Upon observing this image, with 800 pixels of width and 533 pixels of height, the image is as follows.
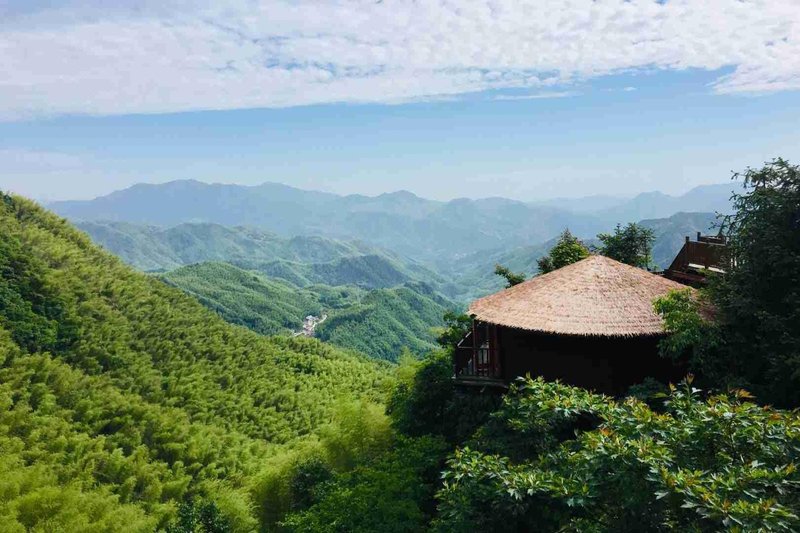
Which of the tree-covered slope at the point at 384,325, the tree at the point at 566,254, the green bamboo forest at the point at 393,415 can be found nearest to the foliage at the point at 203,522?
the green bamboo forest at the point at 393,415

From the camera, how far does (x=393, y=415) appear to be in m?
18.9

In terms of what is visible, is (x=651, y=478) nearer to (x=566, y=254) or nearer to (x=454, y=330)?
(x=454, y=330)

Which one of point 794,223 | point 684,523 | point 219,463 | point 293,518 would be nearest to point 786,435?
point 684,523

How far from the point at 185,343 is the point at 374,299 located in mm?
108500

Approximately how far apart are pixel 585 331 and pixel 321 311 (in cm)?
15720

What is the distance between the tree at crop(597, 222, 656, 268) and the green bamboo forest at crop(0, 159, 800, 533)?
0.34 ft

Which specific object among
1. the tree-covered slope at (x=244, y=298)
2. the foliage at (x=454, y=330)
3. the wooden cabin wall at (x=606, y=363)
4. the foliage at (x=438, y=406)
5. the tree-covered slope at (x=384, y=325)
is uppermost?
the wooden cabin wall at (x=606, y=363)

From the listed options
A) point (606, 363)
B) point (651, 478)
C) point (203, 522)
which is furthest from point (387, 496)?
point (651, 478)

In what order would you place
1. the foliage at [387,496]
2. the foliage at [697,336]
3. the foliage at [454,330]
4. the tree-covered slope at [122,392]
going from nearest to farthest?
the foliage at [697,336]
the foliage at [387,496]
the foliage at [454,330]
the tree-covered slope at [122,392]

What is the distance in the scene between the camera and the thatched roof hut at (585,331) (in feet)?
39.2

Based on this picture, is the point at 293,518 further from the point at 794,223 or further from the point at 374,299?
the point at 374,299

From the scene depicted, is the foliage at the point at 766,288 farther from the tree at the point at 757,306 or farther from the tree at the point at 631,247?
the tree at the point at 631,247

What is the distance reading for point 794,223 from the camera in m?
9.52

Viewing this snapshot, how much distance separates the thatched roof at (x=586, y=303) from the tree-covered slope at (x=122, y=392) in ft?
41.6
